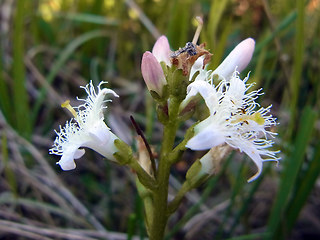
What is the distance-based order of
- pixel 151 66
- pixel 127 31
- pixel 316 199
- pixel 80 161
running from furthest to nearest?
1. pixel 127 31
2. pixel 80 161
3. pixel 316 199
4. pixel 151 66

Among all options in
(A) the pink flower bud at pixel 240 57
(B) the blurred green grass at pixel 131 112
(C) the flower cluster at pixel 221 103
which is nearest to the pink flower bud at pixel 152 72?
(C) the flower cluster at pixel 221 103

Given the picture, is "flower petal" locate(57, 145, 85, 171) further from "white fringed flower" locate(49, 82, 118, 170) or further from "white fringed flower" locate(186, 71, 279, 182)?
"white fringed flower" locate(186, 71, 279, 182)

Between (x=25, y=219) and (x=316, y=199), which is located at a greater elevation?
(x=25, y=219)

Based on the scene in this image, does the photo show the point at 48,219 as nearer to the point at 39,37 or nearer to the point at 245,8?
the point at 39,37

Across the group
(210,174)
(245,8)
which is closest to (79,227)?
(210,174)

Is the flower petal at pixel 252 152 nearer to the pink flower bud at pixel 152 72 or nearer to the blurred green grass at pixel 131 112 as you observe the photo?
the pink flower bud at pixel 152 72

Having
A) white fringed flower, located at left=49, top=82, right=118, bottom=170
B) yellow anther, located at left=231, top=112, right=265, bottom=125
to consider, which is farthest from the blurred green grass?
yellow anther, located at left=231, top=112, right=265, bottom=125

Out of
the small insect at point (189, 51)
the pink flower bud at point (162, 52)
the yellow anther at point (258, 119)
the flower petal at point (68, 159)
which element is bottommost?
the yellow anther at point (258, 119)
